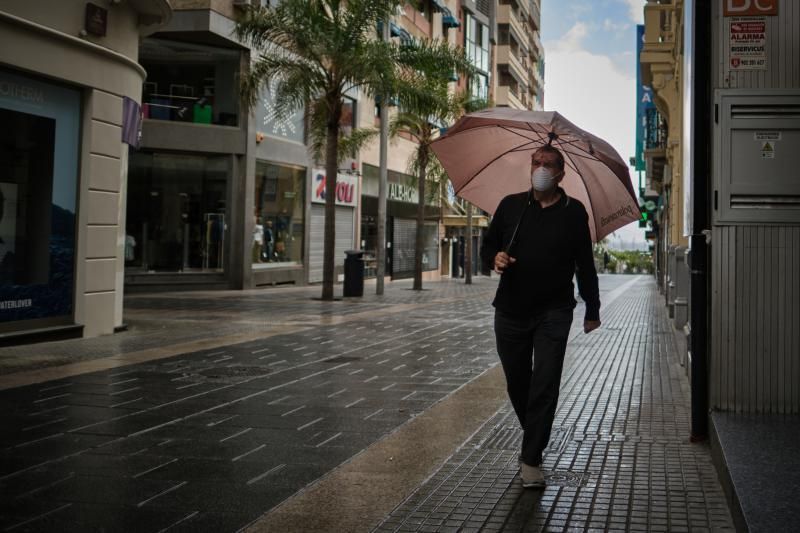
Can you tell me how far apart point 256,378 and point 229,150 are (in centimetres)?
1823

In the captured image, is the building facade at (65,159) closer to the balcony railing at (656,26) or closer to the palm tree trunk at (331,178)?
the palm tree trunk at (331,178)

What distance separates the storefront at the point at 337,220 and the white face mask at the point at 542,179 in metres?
26.0

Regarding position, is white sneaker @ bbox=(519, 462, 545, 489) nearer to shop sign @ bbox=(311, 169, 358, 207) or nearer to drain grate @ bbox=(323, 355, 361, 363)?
drain grate @ bbox=(323, 355, 361, 363)

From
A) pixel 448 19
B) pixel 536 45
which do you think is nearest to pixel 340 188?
pixel 448 19

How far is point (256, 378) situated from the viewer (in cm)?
890

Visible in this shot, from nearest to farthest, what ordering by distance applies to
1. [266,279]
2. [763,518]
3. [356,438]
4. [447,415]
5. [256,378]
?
[763,518]
[356,438]
[447,415]
[256,378]
[266,279]

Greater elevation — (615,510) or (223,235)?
(223,235)

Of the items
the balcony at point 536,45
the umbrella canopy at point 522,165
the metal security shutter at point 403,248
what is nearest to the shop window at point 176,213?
the metal security shutter at point 403,248

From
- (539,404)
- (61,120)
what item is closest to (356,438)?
(539,404)

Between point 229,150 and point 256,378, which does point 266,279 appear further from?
point 256,378

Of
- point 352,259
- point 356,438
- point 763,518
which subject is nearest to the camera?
point 763,518

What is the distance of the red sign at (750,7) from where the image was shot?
569 centimetres

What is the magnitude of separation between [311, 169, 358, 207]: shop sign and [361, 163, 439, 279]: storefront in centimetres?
160

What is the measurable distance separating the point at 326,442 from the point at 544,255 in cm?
199
